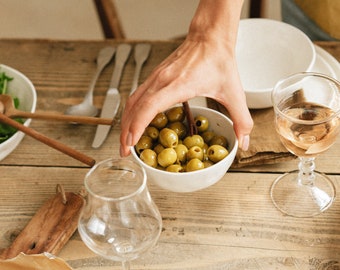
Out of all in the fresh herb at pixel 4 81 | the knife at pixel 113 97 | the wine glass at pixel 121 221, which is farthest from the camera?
the fresh herb at pixel 4 81

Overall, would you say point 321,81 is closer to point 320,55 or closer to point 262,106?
point 262,106

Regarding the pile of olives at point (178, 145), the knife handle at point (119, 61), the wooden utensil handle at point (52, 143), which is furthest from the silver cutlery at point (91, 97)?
the pile of olives at point (178, 145)

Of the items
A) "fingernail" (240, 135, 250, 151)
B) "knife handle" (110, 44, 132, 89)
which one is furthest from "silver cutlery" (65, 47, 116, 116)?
"fingernail" (240, 135, 250, 151)

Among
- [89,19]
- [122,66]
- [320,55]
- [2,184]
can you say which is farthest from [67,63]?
[89,19]

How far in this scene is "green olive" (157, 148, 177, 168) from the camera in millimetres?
951

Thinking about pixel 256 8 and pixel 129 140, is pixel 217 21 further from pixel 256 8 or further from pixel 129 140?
pixel 256 8

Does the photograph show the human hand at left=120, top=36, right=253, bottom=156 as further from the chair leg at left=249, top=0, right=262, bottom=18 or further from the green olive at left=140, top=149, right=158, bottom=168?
the chair leg at left=249, top=0, right=262, bottom=18

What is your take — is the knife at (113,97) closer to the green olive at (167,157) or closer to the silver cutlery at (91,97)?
the silver cutlery at (91,97)

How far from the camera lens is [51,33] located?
2699 millimetres

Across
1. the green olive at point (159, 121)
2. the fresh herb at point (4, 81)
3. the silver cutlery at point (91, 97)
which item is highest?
the green olive at point (159, 121)

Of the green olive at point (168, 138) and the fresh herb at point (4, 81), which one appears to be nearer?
the green olive at point (168, 138)

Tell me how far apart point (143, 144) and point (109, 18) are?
24.2 inches

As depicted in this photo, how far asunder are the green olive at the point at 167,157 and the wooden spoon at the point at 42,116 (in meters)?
0.18

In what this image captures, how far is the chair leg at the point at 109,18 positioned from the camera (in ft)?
4.88
